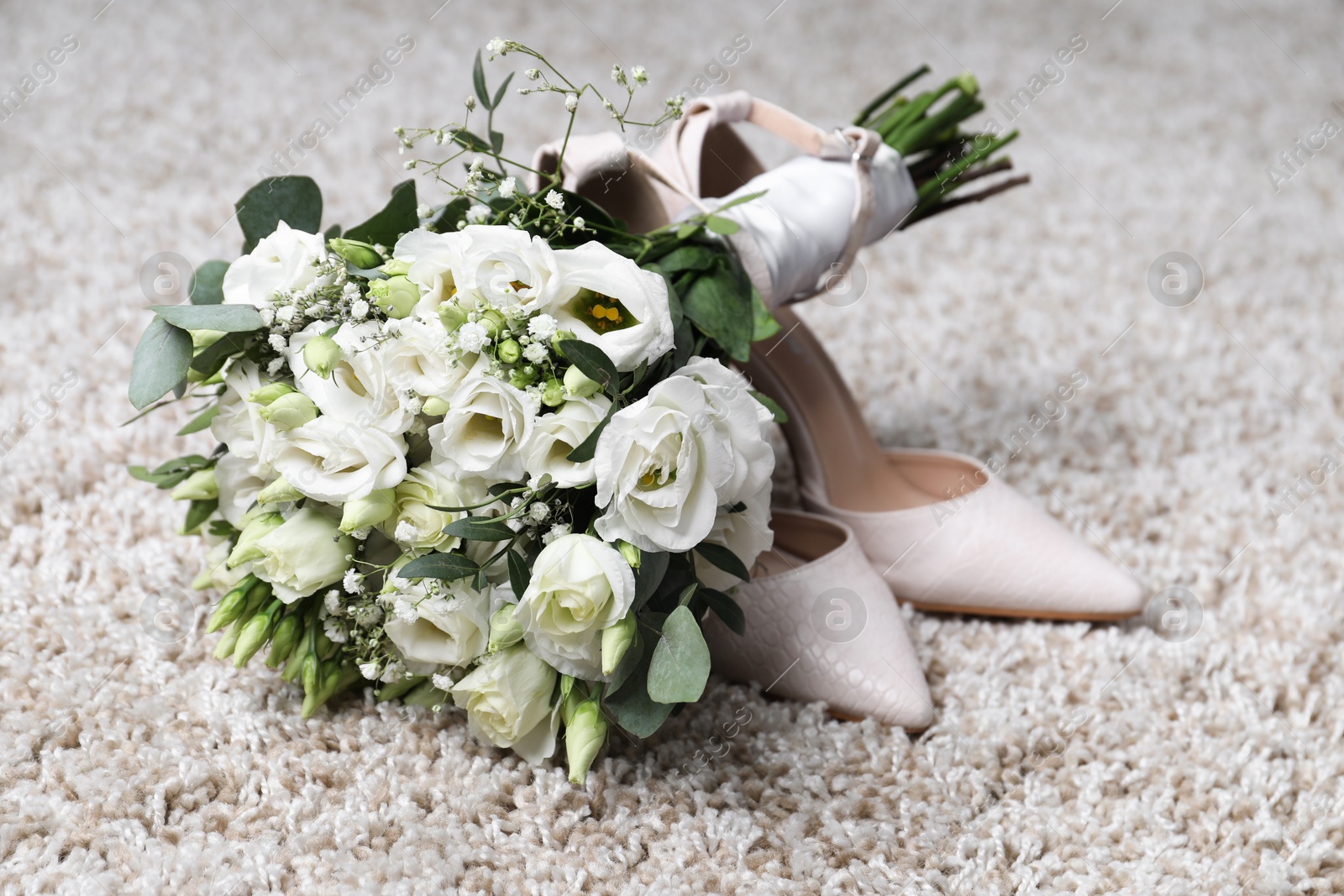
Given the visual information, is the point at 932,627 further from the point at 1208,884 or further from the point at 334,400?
the point at 334,400

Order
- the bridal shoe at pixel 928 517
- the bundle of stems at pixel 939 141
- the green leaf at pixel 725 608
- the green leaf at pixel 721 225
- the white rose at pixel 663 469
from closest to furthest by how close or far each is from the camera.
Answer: the white rose at pixel 663 469 → the green leaf at pixel 725 608 → the green leaf at pixel 721 225 → the bridal shoe at pixel 928 517 → the bundle of stems at pixel 939 141

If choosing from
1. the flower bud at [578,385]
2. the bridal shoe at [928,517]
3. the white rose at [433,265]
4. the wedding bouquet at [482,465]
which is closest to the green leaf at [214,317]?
the wedding bouquet at [482,465]

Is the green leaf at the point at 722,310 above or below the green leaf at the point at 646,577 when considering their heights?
above

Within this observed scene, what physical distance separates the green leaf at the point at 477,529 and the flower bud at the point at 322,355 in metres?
0.12

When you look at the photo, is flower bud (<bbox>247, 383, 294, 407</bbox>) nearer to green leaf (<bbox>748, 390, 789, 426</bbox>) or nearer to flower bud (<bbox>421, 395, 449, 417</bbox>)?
flower bud (<bbox>421, 395, 449, 417</bbox>)

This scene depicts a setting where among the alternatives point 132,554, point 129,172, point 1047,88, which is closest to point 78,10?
point 129,172

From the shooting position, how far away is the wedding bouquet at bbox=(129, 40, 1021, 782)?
624 mm

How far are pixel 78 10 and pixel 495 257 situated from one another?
74.5 inches

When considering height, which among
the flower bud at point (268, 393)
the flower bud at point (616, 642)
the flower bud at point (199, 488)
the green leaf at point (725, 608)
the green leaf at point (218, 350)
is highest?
the green leaf at point (218, 350)

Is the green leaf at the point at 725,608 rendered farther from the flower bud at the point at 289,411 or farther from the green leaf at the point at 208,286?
the green leaf at the point at 208,286

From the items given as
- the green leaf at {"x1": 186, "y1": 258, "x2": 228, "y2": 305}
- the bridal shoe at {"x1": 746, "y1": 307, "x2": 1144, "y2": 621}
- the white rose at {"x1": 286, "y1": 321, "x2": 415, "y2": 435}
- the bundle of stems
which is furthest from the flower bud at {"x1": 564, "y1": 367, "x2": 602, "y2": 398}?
the bundle of stems

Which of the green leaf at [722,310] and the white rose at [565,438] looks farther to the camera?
the green leaf at [722,310]

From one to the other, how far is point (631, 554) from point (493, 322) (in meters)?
0.16

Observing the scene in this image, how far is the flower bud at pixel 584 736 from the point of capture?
656 mm
